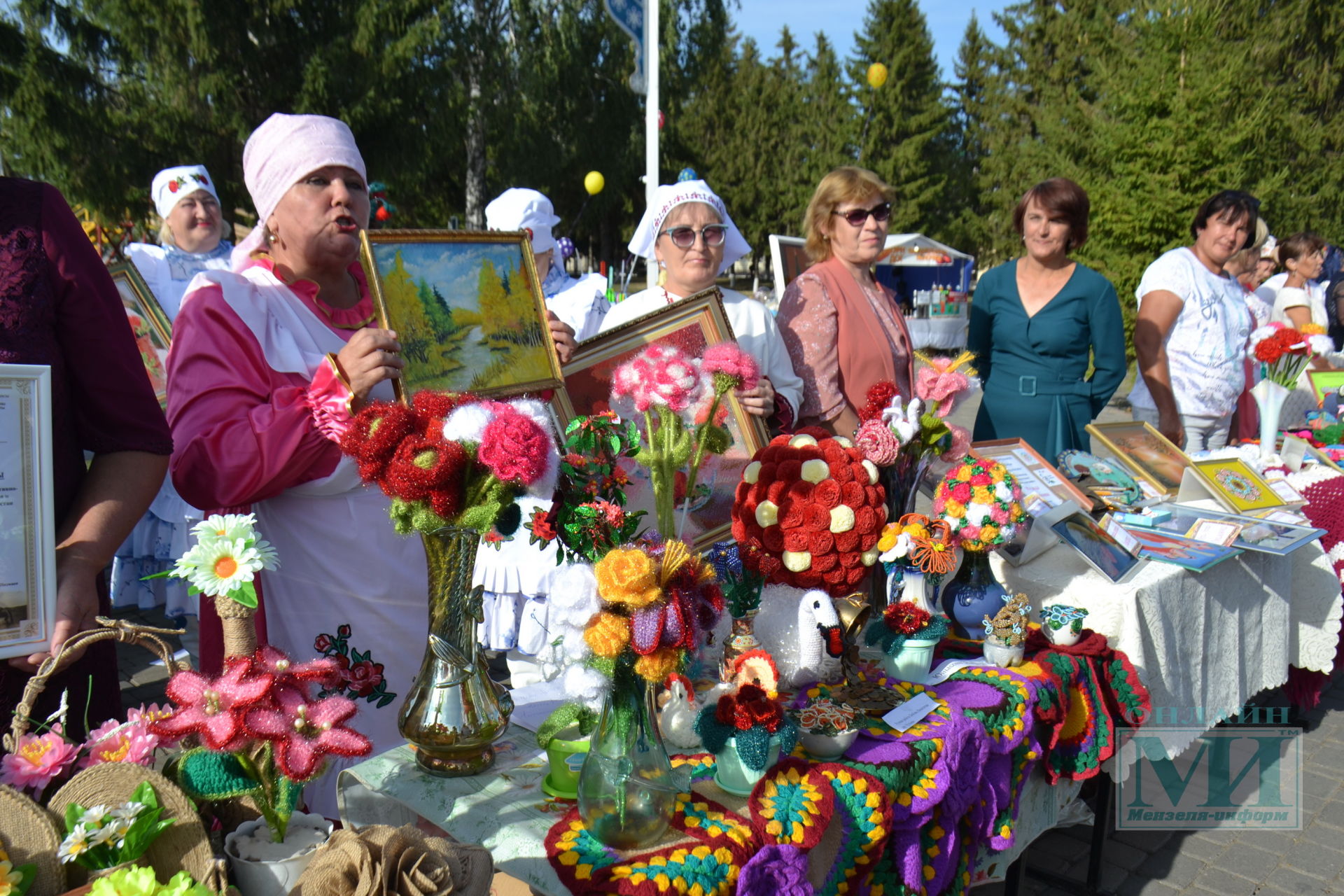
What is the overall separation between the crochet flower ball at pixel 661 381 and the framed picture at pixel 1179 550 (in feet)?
6.32

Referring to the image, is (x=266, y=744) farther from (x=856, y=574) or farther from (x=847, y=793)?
(x=856, y=574)

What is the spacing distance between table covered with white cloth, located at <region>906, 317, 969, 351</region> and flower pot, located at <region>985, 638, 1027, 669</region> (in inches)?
610

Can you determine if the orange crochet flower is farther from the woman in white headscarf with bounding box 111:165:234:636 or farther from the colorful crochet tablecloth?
the woman in white headscarf with bounding box 111:165:234:636

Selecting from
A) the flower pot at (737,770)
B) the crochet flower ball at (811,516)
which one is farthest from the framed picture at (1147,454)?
the flower pot at (737,770)

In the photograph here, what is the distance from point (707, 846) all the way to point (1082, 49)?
3069cm

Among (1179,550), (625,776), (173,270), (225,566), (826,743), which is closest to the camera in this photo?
(225,566)

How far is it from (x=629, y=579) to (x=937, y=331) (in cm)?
1723

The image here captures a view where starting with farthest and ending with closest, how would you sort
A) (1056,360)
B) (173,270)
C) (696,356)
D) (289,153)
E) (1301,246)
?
(1301,246) → (173,270) → (1056,360) → (696,356) → (289,153)

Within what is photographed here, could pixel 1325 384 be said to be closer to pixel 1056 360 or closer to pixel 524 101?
pixel 1056 360

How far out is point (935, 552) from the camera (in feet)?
7.32

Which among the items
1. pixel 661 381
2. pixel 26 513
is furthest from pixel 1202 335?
pixel 26 513

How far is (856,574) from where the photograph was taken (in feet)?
6.70

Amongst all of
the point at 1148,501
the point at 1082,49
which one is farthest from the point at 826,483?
the point at 1082,49

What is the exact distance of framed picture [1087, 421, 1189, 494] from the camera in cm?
359
